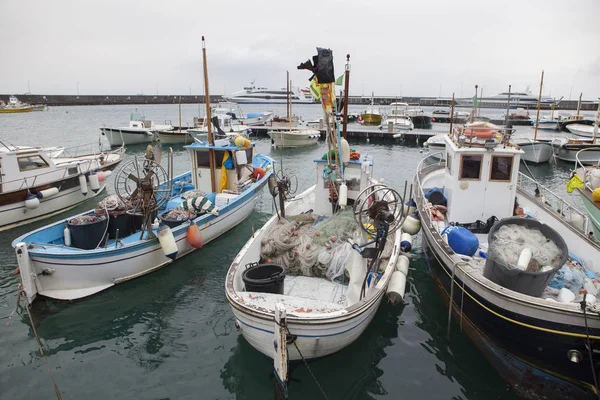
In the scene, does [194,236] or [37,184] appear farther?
[37,184]

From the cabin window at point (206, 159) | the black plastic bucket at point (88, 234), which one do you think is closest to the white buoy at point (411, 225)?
the cabin window at point (206, 159)

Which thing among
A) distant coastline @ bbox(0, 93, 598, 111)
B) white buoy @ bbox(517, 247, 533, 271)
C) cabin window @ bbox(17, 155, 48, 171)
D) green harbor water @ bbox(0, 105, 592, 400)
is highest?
distant coastline @ bbox(0, 93, 598, 111)

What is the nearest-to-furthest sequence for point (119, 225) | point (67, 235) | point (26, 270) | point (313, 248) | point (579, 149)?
point (26, 270), point (313, 248), point (67, 235), point (119, 225), point (579, 149)

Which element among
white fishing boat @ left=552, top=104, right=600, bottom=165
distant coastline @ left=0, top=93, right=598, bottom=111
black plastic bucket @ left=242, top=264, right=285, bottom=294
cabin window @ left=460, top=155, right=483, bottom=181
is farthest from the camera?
distant coastline @ left=0, top=93, right=598, bottom=111

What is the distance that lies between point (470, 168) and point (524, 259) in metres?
3.58

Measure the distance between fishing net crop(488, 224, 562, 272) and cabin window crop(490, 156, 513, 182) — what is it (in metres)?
2.57

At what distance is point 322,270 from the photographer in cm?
784

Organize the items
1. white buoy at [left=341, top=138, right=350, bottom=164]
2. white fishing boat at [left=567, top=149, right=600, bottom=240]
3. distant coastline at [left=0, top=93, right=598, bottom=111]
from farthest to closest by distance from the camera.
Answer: distant coastline at [left=0, top=93, right=598, bottom=111] < white fishing boat at [left=567, top=149, right=600, bottom=240] < white buoy at [left=341, top=138, right=350, bottom=164]

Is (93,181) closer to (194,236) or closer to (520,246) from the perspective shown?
(194,236)

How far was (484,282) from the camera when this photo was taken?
5887 mm

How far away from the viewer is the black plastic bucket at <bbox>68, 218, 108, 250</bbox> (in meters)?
9.04

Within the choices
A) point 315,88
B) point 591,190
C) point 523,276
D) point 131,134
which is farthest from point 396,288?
point 131,134

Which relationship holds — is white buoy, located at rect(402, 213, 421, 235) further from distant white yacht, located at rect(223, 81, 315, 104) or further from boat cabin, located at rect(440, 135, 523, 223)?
distant white yacht, located at rect(223, 81, 315, 104)

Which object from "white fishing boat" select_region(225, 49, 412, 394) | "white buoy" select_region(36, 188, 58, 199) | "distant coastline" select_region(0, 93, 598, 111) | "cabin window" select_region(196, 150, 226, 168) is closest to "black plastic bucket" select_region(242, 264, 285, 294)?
"white fishing boat" select_region(225, 49, 412, 394)
